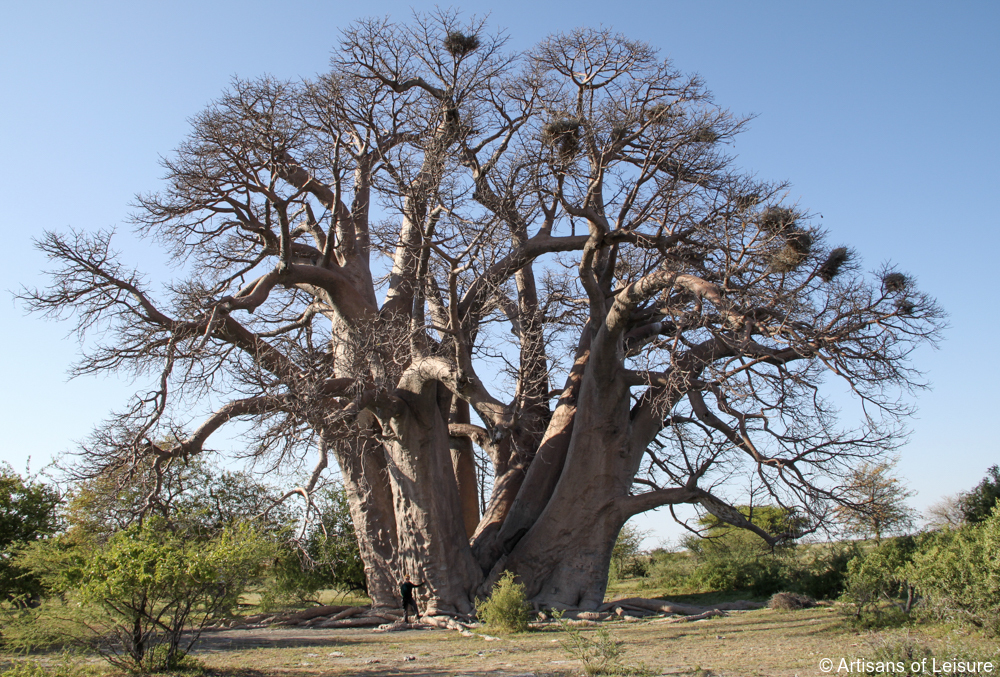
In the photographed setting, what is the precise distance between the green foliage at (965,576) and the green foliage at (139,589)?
20.1 ft

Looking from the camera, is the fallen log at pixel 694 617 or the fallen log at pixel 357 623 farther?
the fallen log at pixel 357 623

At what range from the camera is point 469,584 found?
391 inches

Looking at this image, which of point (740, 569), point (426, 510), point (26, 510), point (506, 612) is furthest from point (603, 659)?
point (740, 569)

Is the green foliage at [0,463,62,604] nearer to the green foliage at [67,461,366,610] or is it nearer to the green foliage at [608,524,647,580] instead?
the green foliage at [67,461,366,610]

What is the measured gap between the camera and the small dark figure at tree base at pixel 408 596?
9504 millimetres

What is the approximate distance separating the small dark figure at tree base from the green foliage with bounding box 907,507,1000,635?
5996 mm

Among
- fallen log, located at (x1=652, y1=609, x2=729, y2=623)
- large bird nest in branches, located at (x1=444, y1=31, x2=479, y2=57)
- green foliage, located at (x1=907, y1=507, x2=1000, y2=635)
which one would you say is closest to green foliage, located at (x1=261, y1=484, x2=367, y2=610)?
fallen log, located at (x1=652, y1=609, x2=729, y2=623)

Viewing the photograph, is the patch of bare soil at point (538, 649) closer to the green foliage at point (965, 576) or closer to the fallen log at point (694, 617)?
the fallen log at point (694, 617)

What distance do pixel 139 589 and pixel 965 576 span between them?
695 cm

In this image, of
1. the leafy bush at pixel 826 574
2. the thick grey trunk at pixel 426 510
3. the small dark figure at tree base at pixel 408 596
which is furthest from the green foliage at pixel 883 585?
the small dark figure at tree base at pixel 408 596

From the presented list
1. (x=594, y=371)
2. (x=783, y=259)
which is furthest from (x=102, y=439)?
(x=783, y=259)

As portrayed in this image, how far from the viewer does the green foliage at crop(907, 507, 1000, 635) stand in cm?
598

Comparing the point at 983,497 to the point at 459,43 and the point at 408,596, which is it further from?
the point at 459,43

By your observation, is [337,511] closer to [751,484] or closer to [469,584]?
[469,584]
